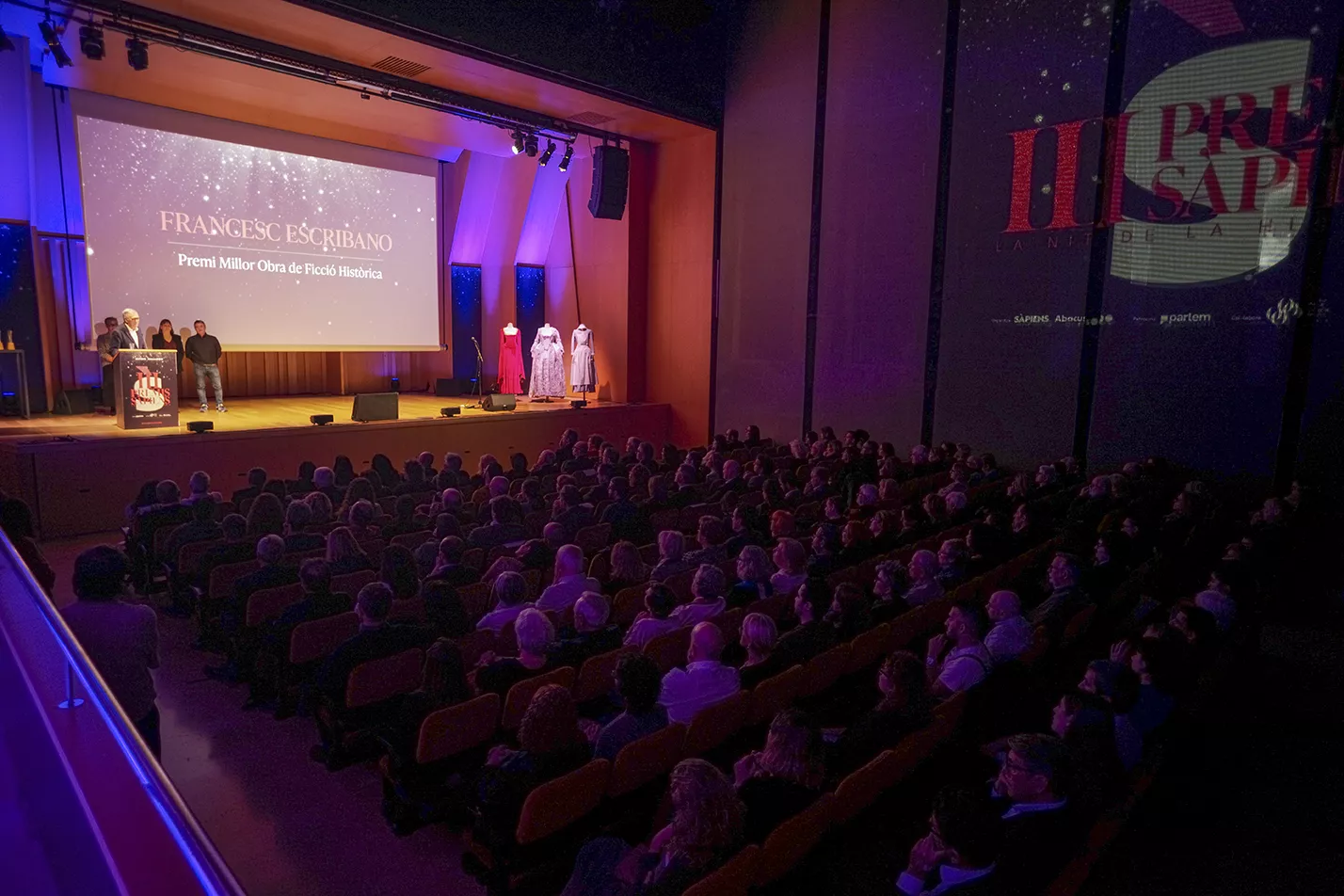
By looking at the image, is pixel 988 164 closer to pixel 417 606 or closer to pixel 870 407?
pixel 870 407

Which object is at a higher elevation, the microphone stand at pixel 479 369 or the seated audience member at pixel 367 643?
the microphone stand at pixel 479 369

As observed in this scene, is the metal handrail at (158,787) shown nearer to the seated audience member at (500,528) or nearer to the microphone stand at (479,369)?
the seated audience member at (500,528)

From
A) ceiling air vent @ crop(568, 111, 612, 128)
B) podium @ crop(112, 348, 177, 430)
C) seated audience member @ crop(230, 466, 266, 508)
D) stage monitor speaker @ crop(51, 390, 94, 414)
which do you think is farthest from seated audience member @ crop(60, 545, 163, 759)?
ceiling air vent @ crop(568, 111, 612, 128)

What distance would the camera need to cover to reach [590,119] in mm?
11930

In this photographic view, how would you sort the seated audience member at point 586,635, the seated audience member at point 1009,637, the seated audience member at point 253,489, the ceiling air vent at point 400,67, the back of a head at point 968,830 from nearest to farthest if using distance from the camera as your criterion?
the back of a head at point 968,830 → the seated audience member at point 586,635 → the seated audience member at point 1009,637 → the seated audience member at point 253,489 → the ceiling air vent at point 400,67

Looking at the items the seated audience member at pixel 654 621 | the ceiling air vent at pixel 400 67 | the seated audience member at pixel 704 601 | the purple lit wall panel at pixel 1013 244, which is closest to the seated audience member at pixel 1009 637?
the seated audience member at pixel 704 601

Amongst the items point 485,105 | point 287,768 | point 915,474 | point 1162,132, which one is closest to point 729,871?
point 287,768

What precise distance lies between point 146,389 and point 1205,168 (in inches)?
452

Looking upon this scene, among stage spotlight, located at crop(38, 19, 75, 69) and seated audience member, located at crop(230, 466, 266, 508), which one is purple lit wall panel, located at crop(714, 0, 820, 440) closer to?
seated audience member, located at crop(230, 466, 266, 508)

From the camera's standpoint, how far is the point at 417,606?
14.0 ft

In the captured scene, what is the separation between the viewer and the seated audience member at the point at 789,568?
4.68 meters

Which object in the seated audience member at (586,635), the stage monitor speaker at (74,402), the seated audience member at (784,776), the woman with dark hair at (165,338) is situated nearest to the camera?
the seated audience member at (784,776)

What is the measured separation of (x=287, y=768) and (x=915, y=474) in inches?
264

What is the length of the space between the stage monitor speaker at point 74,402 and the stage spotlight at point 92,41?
4756 millimetres
